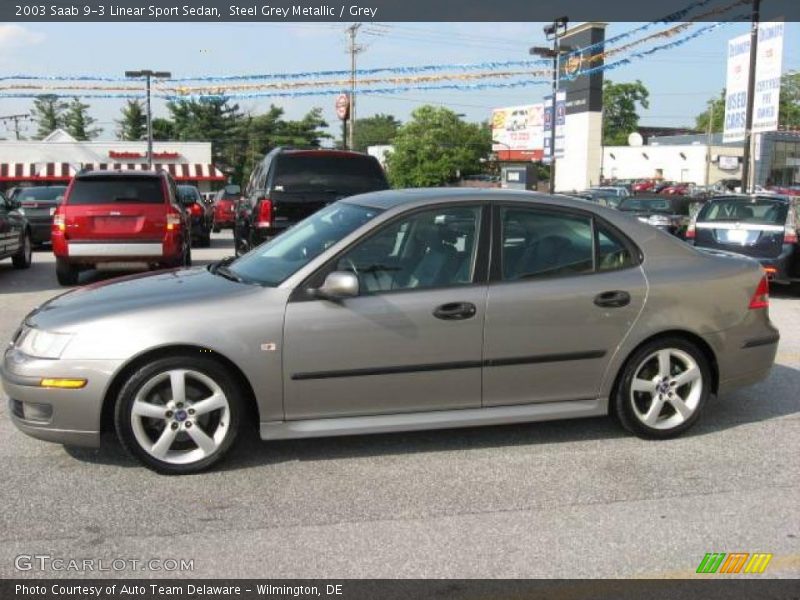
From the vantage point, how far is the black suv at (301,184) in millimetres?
11141

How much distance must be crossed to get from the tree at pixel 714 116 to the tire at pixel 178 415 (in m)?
113

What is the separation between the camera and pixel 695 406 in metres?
5.18

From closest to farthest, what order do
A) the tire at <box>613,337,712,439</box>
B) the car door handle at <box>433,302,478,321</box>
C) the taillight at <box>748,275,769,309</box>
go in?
the car door handle at <box>433,302,478,321</box> < the tire at <box>613,337,712,439</box> < the taillight at <box>748,275,769,309</box>

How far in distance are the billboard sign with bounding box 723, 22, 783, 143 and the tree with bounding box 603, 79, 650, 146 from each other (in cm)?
10624

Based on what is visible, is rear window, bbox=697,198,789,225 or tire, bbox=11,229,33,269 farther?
tire, bbox=11,229,33,269

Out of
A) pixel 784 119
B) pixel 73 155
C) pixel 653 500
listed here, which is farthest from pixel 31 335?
pixel 784 119

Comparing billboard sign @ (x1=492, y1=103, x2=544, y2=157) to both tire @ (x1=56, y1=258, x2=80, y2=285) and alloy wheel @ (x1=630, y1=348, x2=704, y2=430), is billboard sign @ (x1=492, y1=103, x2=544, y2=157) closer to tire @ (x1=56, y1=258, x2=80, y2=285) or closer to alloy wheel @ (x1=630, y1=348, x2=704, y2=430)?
tire @ (x1=56, y1=258, x2=80, y2=285)

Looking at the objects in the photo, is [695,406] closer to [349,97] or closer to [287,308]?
[287,308]

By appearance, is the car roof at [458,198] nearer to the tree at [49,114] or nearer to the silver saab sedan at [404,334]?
the silver saab sedan at [404,334]

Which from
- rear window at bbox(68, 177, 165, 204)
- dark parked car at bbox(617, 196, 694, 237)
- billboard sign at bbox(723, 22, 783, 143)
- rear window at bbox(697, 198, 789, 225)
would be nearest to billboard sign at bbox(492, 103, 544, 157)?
billboard sign at bbox(723, 22, 783, 143)

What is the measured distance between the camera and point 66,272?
11.8m

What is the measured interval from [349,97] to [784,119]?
223 ft

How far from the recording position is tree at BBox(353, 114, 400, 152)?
432 feet

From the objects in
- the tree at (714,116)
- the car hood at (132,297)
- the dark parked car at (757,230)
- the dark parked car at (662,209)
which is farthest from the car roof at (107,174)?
the tree at (714,116)
